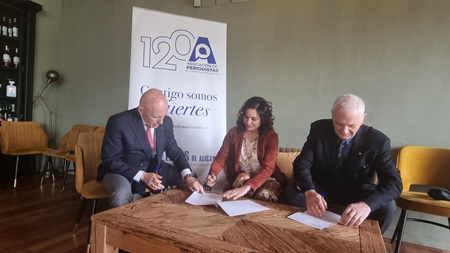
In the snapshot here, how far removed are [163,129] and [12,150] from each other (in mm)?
2643

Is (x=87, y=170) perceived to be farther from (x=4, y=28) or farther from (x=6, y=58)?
(x=4, y=28)

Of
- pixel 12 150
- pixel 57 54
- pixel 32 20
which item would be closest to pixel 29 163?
pixel 12 150

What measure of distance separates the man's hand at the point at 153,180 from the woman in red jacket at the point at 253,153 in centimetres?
37

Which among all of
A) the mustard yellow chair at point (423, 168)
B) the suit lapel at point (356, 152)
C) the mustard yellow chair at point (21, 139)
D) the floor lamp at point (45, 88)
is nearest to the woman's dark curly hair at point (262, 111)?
the suit lapel at point (356, 152)

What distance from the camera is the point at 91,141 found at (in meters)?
2.26

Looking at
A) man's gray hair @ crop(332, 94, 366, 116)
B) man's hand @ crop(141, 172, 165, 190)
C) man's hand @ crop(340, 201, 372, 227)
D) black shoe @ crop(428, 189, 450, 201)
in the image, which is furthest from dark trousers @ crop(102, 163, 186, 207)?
black shoe @ crop(428, 189, 450, 201)

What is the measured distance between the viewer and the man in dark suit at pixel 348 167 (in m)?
1.45

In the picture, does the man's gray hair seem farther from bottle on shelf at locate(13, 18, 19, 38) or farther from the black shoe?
bottle on shelf at locate(13, 18, 19, 38)

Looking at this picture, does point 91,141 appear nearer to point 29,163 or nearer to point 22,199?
point 22,199

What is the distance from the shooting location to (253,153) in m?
2.05

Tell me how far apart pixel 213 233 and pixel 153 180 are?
0.80 metres

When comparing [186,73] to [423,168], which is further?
[186,73]

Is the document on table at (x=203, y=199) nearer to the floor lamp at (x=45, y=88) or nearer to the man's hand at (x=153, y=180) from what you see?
the man's hand at (x=153, y=180)

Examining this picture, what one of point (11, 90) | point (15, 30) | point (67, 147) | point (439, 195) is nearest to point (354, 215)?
point (439, 195)
